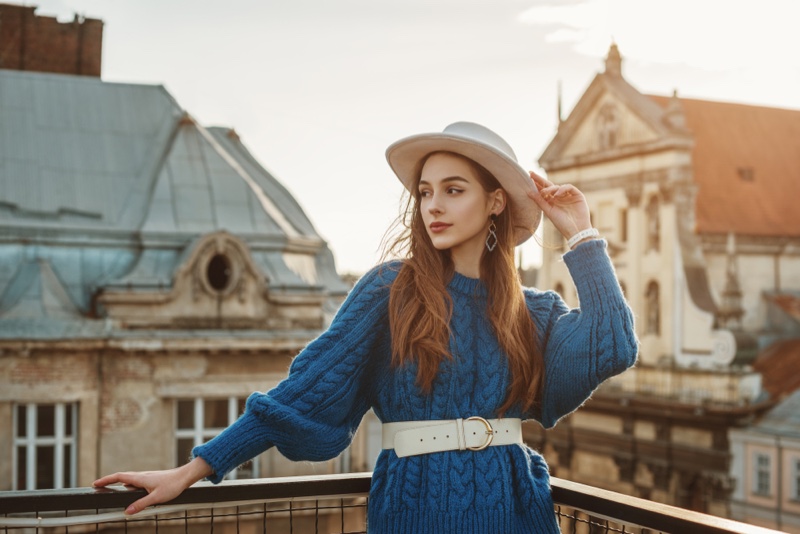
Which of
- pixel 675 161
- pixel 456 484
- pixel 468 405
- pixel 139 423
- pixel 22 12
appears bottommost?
pixel 139 423

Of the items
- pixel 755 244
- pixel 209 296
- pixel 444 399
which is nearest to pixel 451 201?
pixel 444 399

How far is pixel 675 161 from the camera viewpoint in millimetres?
→ 28406

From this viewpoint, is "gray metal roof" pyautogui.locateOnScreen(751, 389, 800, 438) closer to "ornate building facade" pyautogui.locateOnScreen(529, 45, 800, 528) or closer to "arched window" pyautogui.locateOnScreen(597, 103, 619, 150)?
"ornate building facade" pyautogui.locateOnScreen(529, 45, 800, 528)

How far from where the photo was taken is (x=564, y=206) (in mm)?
3305

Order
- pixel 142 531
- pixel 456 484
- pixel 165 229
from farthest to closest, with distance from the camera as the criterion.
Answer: pixel 165 229
pixel 142 531
pixel 456 484

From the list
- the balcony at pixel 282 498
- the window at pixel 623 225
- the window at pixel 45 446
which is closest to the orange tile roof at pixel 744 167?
A: the window at pixel 623 225

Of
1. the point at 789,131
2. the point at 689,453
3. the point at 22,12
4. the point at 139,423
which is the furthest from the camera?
the point at 789,131

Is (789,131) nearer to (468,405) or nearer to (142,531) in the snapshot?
(142,531)

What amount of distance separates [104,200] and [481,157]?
1551 cm

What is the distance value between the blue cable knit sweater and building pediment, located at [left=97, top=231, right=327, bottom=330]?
1336cm

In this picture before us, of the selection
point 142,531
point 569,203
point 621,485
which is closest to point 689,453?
point 621,485

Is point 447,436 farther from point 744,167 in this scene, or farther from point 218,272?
point 744,167

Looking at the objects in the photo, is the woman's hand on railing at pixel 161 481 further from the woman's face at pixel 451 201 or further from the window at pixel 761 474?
the window at pixel 761 474

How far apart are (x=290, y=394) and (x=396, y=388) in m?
0.34
